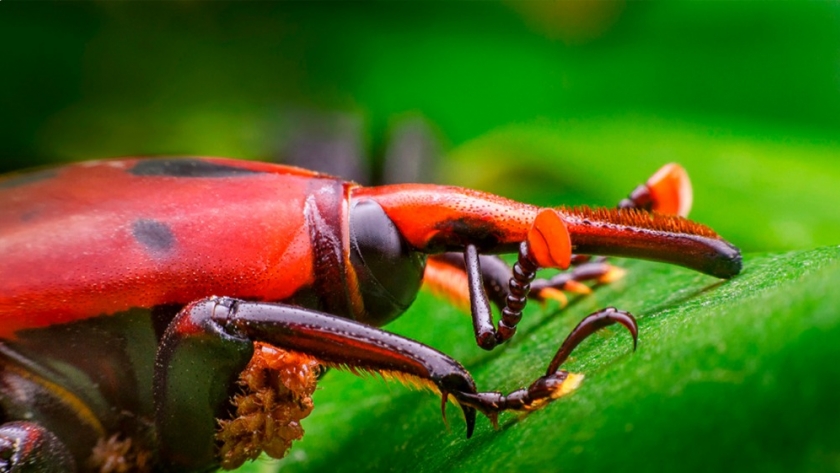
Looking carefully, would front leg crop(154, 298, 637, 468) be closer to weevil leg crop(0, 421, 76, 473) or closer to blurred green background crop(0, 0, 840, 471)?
weevil leg crop(0, 421, 76, 473)

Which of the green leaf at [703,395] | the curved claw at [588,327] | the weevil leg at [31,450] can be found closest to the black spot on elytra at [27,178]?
the weevil leg at [31,450]

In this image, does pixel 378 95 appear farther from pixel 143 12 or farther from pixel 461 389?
pixel 461 389

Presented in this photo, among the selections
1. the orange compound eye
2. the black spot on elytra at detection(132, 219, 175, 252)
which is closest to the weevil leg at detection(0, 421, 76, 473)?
the black spot on elytra at detection(132, 219, 175, 252)

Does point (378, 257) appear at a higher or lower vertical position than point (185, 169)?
lower

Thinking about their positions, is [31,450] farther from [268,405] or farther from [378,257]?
[378,257]

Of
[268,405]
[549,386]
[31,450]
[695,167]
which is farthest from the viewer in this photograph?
[695,167]

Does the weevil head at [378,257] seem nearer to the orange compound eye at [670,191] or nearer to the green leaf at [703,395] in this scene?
the green leaf at [703,395]

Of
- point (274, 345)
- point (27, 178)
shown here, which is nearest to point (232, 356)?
point (274, 345)
